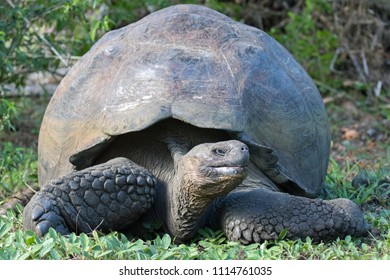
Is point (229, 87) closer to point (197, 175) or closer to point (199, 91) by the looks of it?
point (199, 91)

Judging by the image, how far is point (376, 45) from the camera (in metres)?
9.22

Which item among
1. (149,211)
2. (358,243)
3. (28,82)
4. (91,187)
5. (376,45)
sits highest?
(91,187)

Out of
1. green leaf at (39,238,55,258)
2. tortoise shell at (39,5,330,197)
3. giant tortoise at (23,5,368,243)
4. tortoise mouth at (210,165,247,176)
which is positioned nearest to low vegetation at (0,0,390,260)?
green leaf at (39,238,55,258)

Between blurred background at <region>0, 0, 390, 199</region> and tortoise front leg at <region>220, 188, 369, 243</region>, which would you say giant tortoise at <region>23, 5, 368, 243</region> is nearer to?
tortoise front leg at <region>220, 188, 369, 243</region>

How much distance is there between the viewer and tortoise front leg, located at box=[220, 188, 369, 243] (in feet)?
12.1

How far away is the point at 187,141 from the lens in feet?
12.9

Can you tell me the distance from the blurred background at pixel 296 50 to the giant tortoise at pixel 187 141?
166cm

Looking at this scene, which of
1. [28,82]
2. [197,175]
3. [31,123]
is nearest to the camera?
[197,175]

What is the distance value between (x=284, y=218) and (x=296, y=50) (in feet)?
17.0

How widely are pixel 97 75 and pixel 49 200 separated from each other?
84cm

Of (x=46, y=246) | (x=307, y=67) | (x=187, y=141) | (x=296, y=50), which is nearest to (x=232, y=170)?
(x=187, y=141)

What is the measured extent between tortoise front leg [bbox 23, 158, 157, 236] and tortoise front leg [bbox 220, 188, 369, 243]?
0.41m
